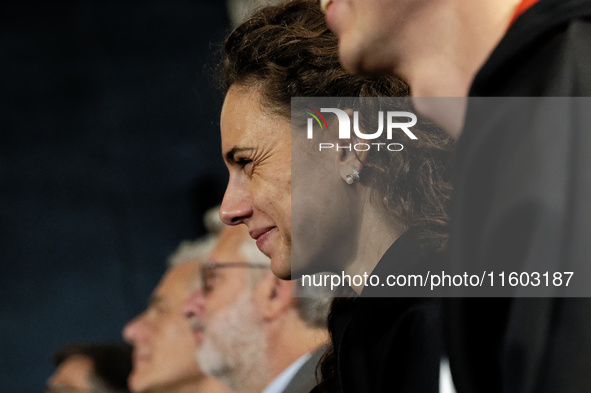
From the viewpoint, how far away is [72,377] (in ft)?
9.76

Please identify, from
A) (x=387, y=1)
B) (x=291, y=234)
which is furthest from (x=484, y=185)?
(x=291, y=234)

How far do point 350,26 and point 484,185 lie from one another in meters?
0.22

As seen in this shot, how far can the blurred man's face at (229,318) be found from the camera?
222 cm

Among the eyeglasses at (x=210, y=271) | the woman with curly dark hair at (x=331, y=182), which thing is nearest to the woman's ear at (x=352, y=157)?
the woman with curly dark hair at (x=331, y=182)

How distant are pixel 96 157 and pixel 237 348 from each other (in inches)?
56.8

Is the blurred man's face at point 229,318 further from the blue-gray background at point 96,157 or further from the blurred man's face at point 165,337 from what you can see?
Answer: the blue-gray background at point 96,157

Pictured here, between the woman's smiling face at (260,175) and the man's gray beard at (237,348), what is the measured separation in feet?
3.20

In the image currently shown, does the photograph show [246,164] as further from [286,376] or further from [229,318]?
[229,318]

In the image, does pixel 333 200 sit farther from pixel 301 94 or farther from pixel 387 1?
pixel 387 1

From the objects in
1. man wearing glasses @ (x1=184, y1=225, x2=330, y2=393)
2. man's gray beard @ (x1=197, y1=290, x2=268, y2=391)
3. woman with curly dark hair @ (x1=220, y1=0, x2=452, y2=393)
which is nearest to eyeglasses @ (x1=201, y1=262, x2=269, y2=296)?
man wearing glasses @ (x1=184, y1=225, x2=330, y2=393)

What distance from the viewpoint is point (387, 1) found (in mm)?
702

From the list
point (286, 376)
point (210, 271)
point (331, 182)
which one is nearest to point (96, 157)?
point (210, 271)

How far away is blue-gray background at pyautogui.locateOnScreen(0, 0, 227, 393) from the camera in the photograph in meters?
3.19

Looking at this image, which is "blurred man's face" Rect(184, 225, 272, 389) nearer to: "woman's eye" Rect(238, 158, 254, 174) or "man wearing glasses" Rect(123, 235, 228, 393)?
"man wearing glasses" Rect(123, 235, 228, 393)
